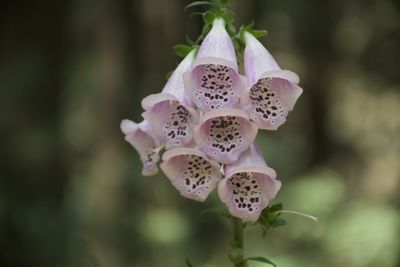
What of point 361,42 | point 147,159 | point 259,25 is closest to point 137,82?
point 259,25

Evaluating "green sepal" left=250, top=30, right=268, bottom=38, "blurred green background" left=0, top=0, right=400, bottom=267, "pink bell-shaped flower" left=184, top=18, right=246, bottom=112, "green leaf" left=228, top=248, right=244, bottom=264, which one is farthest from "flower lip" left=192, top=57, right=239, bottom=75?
"blurred green background" left=0, top=0, right=400, bottom=267

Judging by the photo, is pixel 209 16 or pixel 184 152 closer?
pixel 184 152

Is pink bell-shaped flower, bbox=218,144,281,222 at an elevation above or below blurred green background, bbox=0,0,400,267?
above

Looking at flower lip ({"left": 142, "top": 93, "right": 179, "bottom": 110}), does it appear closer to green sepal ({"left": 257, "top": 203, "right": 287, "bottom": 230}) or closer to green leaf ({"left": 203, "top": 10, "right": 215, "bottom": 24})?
green leaf ({"left": 203, "top": 10, "right": 215, "bottom": 24})

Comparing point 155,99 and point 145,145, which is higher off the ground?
point 155,99

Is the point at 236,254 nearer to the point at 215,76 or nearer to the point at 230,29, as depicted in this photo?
the point at 215,76

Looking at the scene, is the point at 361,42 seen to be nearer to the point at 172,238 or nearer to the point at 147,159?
the point at 172,238

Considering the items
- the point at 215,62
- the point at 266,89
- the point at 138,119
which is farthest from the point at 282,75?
the point at 138,119

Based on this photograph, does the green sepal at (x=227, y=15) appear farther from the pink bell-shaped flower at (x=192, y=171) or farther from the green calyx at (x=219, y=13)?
the pink bell-shaped flower at (x=192, y=171)
